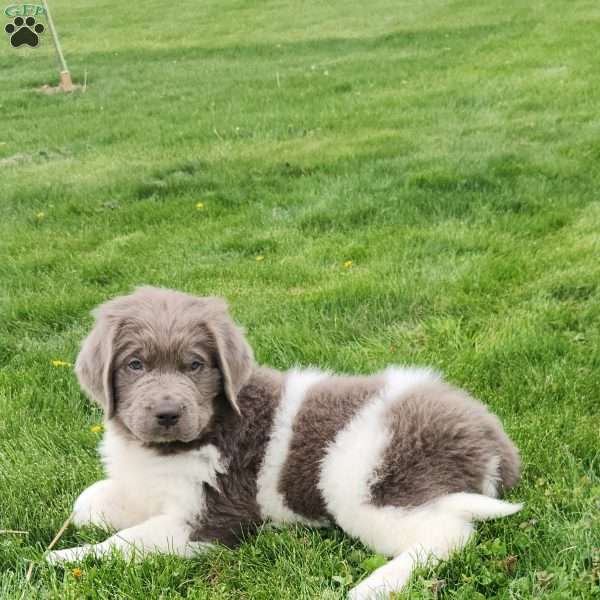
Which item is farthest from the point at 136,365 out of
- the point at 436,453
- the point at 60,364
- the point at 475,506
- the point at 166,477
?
the point at 60,364

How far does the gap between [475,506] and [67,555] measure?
5.82 feet

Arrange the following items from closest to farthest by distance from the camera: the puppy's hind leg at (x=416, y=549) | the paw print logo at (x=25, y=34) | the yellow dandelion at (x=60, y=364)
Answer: the puppy's hind leg at (x=416, y=549) → the yellow dandelion at (x=60, y=364) → the paw print logo at (x=25, y=34)

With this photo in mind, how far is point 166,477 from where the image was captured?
344 centimetres

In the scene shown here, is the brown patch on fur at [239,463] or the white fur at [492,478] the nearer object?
the white fur at [492,478]

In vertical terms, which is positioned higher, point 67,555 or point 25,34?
point 25,34

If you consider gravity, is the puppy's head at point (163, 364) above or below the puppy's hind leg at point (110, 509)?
above

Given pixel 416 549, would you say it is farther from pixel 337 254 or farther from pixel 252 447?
pixel 337 254

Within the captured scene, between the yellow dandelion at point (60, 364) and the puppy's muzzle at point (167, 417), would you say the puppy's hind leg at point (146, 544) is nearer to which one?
the puppy's muzzle at point (167, 417)

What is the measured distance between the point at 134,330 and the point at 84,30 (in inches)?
1077

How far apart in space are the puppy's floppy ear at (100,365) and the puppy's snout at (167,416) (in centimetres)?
37

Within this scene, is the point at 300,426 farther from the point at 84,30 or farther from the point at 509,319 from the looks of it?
the point at 84,30

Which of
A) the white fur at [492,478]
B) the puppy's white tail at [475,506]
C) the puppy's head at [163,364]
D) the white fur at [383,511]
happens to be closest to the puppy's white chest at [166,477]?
the puppy's head at [163,364]

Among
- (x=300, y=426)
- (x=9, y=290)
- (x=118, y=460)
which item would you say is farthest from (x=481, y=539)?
(x=9, y=290)

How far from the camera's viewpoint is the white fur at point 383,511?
2.97 metres
